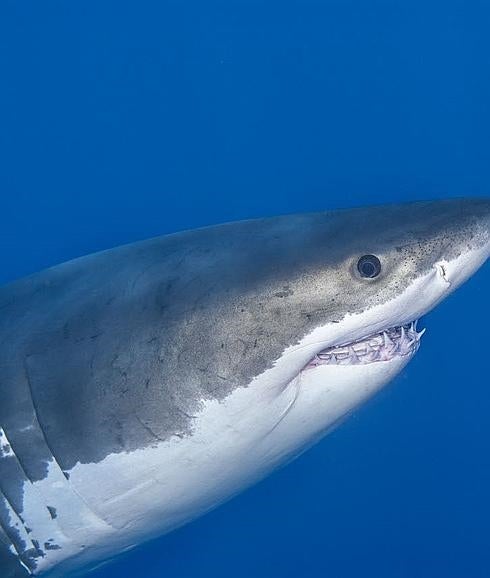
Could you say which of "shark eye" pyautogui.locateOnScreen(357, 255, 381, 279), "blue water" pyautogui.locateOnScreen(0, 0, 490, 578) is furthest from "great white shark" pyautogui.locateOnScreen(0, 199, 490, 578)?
"blue water" pyautogui.locateOnScreen(0, 0, 490, 578)

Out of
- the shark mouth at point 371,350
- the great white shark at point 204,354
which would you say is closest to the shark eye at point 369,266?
the great white shark at point 204,354

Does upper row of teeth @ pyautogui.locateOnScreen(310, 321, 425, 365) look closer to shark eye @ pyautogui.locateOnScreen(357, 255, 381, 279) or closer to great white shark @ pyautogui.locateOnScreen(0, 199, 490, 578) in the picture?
great white shark @ pyautogui.locateOnScreen(0, 199, 490, 578)

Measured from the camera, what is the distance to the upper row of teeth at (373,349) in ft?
5.70

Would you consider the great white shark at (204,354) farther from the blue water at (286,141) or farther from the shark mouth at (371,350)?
the blue water at (286,141)

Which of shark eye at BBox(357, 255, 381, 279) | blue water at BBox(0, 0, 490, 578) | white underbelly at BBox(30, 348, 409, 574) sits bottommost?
white underbelly at BBox(30, 348, 409, 574)

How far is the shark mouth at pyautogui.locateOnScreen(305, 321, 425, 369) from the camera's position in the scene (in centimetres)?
174

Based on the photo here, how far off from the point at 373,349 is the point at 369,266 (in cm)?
24

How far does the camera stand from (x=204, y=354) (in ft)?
5.61

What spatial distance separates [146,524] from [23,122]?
3.93 m

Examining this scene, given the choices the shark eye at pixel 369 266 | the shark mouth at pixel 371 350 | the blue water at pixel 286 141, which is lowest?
the shark mouth at pixel 371 350

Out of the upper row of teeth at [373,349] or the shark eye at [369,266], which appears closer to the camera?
the shark eye at [369,266]

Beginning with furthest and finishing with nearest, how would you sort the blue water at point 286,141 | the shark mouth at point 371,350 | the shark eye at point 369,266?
the blue water at point 286,141, the shark mouth at point 371,350, the shark eye at point 369,266

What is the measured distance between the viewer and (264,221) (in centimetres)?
196

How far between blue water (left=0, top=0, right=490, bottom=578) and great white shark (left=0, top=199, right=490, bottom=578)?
295 cm
